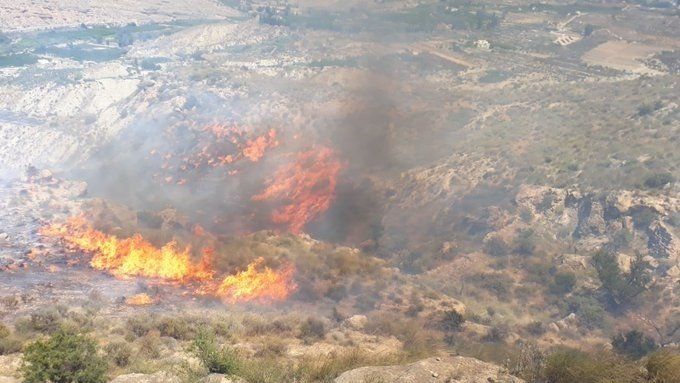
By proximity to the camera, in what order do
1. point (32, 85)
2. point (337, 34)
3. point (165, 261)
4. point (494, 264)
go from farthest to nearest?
point (337, 34), point (32, 85), point (494, 264), point (165, 261)

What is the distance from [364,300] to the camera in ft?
92.1

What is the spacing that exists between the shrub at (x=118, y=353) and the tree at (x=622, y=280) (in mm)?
27689

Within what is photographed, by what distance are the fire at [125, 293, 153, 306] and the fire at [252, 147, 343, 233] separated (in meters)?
16.0

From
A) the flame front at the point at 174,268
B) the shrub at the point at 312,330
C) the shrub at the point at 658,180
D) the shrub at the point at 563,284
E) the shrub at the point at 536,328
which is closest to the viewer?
the shrub at the point at 312,330

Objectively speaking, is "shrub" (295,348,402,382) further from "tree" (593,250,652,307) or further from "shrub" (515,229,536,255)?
"shrub" (515,229,536,255)

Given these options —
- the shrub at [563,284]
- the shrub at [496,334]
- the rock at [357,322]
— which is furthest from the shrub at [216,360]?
the shrub at [563,284]

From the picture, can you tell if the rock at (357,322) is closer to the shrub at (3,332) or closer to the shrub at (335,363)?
the shrub at (335,363)

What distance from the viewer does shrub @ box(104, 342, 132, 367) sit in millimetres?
16987

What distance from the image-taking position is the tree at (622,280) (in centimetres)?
2919

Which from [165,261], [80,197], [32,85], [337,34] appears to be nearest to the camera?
[165,261]

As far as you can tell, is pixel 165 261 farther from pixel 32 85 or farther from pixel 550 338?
pixel 32 85

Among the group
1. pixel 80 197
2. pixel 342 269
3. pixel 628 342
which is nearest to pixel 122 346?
pixel 342 269

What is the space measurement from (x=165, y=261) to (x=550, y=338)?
23.8 meters

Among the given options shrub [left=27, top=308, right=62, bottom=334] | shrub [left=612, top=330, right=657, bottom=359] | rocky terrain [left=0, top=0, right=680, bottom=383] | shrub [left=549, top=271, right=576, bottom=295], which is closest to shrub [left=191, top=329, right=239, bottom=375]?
rocky terrain [left=0, top=0, right=680, bottom=383]
